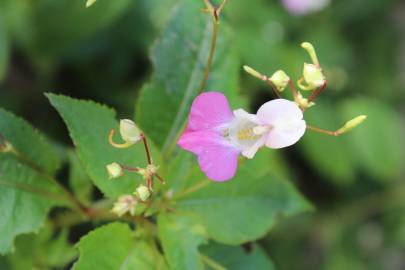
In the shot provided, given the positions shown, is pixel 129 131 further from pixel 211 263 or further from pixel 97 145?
pixel 211 263

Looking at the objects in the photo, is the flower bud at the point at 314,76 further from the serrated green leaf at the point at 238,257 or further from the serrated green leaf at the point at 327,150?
the serrated green leaf at the point at 327,150

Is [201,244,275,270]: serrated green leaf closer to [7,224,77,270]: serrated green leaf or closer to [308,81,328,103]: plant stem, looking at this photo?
[7,224,77,270]: serrated green leaf

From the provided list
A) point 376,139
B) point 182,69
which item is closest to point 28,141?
point 182,69

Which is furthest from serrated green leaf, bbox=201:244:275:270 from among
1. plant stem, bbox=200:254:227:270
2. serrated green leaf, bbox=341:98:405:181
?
serrated green leaf, bbox=341:98:405:181

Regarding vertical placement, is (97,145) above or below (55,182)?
above

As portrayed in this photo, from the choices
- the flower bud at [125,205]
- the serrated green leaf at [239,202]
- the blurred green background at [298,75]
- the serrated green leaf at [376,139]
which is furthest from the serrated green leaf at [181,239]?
the serrated green leaf at [376,139]

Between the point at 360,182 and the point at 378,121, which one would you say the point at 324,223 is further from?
the point at 378,121

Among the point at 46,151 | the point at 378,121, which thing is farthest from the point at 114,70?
the point at 378,121
